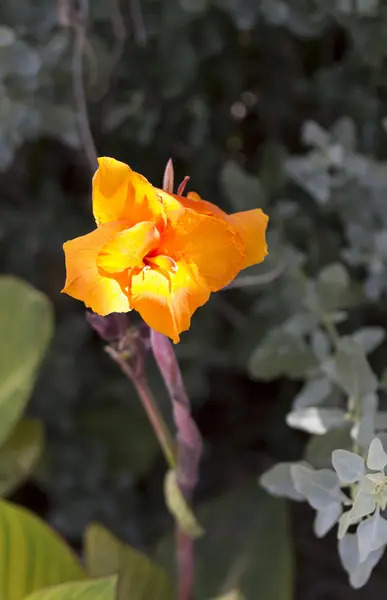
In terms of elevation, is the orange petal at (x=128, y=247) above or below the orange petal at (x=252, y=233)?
above

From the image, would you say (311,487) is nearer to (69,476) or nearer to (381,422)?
(381,422)

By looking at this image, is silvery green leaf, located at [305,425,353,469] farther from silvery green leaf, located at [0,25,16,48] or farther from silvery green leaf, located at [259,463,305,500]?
silvery green leaf, located at [0,25,16,48]

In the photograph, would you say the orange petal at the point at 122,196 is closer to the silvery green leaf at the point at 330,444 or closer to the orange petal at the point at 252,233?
the orange petal at the point at 252,233

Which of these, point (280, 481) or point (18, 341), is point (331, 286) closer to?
point (280, 481)

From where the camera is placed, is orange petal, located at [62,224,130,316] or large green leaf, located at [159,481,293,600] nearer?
orange petal, located at [62,224,130,316]

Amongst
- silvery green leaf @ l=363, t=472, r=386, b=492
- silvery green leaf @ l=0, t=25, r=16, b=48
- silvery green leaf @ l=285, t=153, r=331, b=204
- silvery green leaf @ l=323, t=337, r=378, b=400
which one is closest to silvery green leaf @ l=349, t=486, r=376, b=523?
silvery green leaf @ l=363, t=472, r=386, b=492

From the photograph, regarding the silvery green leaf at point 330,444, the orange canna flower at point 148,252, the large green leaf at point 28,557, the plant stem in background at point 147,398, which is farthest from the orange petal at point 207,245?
the large green leaf at point 28,557

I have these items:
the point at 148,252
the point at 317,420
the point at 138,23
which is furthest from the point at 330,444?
the point at 138,23
